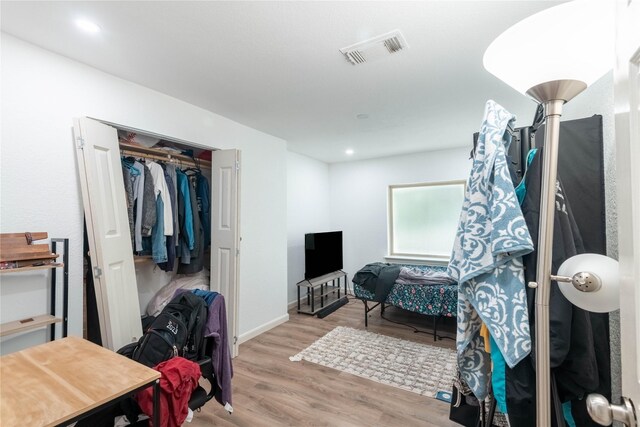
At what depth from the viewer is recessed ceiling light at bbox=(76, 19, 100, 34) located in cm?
157

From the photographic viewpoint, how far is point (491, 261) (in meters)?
0.98

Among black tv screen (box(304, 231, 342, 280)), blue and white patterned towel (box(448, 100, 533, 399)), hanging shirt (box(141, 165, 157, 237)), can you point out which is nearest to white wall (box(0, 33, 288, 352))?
hanging shirt (box(141, 165, 157, 237))

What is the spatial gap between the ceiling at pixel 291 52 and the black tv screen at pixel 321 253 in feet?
6.30

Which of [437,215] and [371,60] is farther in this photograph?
[437,215]

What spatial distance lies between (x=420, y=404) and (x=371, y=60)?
2.56 meters

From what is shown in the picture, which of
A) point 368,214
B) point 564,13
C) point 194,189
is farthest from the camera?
point 368,214

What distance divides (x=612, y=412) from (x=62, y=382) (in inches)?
68.2

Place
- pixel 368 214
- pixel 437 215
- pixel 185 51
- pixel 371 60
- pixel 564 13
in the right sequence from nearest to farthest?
pixel 564 13
pixel 185 51
pixel 371 60
pixel 437 215
pixel 368 214

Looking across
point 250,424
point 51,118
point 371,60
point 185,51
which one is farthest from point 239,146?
point 250,424

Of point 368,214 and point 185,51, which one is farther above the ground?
point 185,51

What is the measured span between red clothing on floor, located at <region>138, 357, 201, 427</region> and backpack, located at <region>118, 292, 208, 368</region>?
0.17 metres

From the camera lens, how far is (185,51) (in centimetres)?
186

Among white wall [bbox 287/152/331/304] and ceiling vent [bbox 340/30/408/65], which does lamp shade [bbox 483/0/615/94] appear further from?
white wall [bbox 287/152/331/304]

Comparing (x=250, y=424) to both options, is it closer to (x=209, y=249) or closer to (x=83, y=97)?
(x=209, y=249)
